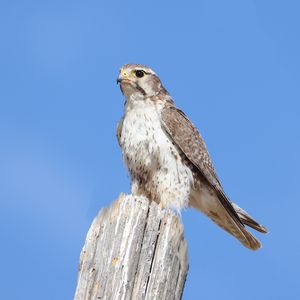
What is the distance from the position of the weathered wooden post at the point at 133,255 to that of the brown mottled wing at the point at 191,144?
2.78 m

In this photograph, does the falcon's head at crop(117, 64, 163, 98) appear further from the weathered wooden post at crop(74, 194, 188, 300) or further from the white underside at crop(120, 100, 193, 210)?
the weathered wooden post at crop(74, 194, 188, 300)

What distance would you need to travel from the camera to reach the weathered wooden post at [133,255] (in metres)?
3.68

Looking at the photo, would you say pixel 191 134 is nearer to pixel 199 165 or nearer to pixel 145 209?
pixel 199 165

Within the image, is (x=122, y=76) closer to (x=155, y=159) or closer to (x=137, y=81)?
(x=137, y=81)

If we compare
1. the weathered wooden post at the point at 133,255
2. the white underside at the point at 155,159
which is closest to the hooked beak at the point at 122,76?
the white underside at the point at 155,159

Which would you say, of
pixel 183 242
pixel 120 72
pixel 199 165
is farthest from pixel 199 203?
pixel 183 242

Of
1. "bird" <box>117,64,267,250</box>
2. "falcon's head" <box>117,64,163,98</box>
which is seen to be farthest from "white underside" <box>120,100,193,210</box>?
"falcon's head" <box>117,64,163,98</box>

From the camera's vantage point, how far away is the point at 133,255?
3771 mm

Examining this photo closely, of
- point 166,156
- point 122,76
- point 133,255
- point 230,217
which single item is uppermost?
point 122,76

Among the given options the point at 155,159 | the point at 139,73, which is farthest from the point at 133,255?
the point at 139,73

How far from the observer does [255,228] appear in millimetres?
7121

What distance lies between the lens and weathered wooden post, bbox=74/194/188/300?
3680 millimetres

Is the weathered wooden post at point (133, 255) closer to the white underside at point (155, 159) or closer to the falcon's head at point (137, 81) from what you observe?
the white underside at point (155, 159)

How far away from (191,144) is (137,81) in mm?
824
